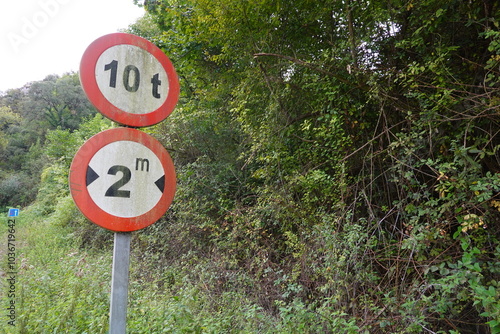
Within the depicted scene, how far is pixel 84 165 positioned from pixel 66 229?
923cm

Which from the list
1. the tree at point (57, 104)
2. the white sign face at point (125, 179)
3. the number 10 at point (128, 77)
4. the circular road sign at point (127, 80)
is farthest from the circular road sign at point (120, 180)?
the tree at point (57, 104)

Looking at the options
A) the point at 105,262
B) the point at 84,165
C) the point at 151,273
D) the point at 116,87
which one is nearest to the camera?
the point at 84,165

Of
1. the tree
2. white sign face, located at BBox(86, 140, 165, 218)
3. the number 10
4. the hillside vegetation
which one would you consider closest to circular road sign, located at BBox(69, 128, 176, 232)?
white sign face, located at BBox(86, 140, 165, 218)

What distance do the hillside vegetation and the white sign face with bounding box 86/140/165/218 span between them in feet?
5.72

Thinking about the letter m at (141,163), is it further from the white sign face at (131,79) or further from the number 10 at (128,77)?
the number 10 at (128,77)

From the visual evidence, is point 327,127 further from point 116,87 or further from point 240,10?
point 116,87

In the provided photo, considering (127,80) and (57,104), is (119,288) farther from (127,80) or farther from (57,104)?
(57,104)

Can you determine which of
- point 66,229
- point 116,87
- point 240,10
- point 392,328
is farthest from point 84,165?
point 66,229

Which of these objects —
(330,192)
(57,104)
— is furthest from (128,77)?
(57,104)

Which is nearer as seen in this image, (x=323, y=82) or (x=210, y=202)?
(x=323, y=82)

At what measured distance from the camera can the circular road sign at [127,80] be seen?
4.61 ft

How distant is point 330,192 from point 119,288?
2.74m

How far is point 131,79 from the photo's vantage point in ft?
4.99

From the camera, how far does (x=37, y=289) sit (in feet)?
12.9
